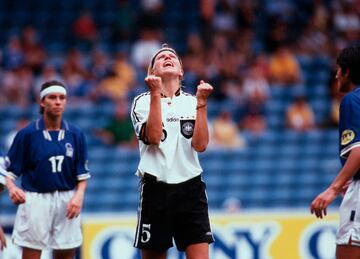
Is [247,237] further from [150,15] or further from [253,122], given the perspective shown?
[150,15]

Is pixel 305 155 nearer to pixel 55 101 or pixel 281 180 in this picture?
pixel 281 180

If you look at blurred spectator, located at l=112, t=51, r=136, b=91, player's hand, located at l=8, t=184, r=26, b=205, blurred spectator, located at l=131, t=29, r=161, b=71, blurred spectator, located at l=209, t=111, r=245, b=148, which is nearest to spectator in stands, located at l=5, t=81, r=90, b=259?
player's hand, located at l=8, t=184, r=26, b=205

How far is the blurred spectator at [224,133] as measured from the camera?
17.2 m

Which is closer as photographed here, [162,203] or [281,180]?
[162,203]

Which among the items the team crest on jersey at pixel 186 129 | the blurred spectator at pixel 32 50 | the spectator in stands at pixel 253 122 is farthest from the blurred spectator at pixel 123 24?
the team crest on jersey at pixel 186 129

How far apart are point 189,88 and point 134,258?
21.4ft

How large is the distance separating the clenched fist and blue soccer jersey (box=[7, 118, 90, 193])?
214 centimetres

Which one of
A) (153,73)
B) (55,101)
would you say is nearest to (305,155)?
(55,101)

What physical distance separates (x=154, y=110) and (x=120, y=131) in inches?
394

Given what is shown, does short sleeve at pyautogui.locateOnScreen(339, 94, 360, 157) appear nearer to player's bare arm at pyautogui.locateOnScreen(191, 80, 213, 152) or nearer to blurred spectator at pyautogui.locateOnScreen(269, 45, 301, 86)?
player's bare arm at pyautogui.locateOnScreen(191, 80, 213, 152)

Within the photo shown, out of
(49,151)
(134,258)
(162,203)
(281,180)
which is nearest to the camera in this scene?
(162,203)

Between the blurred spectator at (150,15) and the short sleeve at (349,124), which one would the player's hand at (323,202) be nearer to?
the short sleeve at (349,124)

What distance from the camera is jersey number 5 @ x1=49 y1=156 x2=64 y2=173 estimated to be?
8.98 metres

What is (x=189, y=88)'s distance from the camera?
1805 cm
